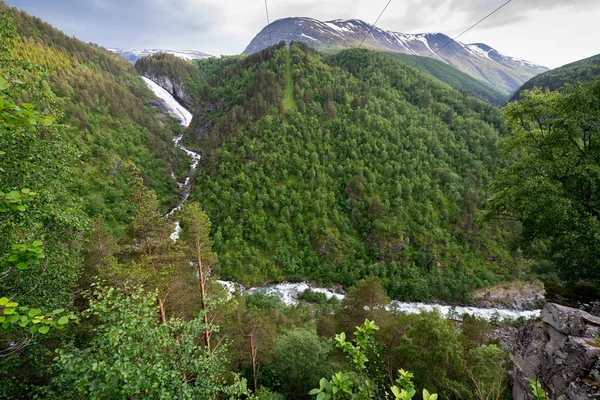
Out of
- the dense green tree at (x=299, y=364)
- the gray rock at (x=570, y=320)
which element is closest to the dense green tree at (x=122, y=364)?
the gray rock at (x=570, y=320)

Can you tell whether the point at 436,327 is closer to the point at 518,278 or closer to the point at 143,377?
the point at 143,377

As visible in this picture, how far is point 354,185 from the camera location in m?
75.8

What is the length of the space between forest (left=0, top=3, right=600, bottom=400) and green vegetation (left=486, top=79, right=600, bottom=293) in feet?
0.27

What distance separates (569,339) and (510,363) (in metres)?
3.29

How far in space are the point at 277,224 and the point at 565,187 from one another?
6193 cm

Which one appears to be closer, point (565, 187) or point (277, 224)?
point (565, 187)

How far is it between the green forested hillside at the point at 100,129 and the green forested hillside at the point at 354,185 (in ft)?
66.0

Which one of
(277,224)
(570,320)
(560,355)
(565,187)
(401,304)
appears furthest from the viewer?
(277,224)

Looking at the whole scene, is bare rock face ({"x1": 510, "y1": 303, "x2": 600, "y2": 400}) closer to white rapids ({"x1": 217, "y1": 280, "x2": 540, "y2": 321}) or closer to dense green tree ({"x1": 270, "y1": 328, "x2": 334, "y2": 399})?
dense green tree ({"x1": 270, "y1": 328, "x2": 334, "y2": 399})

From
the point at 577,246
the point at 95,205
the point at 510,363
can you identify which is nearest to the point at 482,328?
the point at 510,363

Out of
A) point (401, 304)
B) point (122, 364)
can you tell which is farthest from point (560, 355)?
point (401, 304)

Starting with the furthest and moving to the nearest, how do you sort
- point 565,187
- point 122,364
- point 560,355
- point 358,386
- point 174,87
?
1. point 174,87
2. point 565,187
3. point 560,355
4. point 122,364
5. point 358,386

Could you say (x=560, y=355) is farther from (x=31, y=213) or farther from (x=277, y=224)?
(x=277, y=224)

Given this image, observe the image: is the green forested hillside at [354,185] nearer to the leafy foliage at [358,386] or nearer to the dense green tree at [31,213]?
the dense green tree at [31,213]
